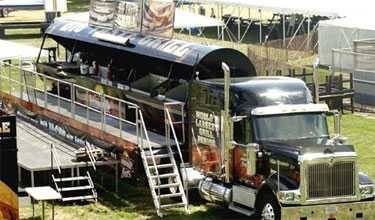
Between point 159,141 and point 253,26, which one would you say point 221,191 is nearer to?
point 159,141

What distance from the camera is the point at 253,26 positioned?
4916 cm

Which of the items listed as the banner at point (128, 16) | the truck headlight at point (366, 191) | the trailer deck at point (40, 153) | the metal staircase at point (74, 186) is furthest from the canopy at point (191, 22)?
the truck headlight at point (366, 191)

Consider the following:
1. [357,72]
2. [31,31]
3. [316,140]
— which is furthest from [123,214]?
[31,31]

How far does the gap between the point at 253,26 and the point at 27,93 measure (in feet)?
85.7

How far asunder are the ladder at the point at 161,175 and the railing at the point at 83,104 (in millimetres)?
706

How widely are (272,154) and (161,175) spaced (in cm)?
289

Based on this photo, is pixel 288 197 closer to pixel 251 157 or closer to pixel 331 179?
pixel 331 179

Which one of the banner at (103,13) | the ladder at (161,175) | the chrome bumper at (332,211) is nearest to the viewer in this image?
the chrome bumper at (332,211)

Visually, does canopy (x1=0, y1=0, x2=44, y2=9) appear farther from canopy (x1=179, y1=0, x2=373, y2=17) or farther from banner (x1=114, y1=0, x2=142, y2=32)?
banner (x1=114, y1=0, x2=142, y2=32)

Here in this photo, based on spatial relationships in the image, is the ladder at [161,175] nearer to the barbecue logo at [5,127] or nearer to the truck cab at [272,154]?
the truck cab at [272,154]

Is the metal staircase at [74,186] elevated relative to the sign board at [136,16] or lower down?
lower down

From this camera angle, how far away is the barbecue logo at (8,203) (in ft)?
47.3

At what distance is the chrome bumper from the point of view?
14.3 metres

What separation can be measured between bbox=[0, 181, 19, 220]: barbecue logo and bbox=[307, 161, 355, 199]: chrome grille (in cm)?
464
